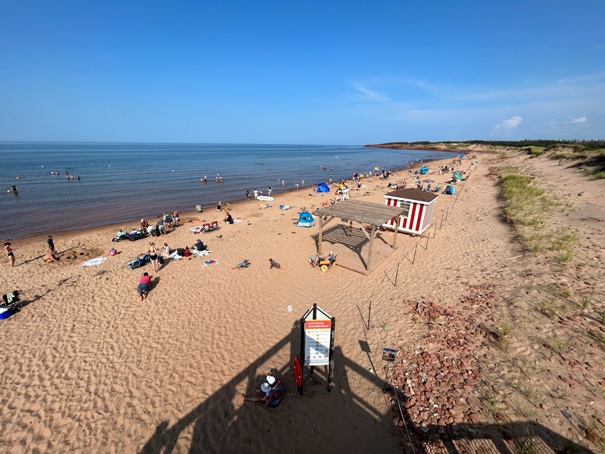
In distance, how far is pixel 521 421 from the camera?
543 centimetres

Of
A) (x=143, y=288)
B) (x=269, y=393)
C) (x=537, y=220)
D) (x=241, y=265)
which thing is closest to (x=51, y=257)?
(x=143, y=288)

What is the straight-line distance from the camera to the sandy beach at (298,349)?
5.80 m

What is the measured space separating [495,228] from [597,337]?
39.8 feet

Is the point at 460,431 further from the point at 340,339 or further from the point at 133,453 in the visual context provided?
the point at 133,453

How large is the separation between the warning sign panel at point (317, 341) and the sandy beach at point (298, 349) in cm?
102

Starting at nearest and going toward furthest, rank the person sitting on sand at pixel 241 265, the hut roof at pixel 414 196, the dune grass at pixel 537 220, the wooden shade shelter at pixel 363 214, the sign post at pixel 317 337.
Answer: the sign post at pixel 317 337 < the wooden shade shelter at pixel 363 214 < the dune grass at pixel 537 220 < the person sitting on sand at pixel 241 265 < the hut roof at pixel 414 196

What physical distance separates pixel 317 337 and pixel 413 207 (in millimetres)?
12988

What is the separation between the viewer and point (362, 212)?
13.5 meters

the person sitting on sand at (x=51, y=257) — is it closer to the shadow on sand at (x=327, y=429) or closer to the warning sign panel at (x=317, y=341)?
the shadow on sand at (x=327, y=429)

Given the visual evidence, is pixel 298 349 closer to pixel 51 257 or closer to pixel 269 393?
pixel 269 393

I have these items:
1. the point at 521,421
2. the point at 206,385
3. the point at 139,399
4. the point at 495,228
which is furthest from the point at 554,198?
the point at 139,399

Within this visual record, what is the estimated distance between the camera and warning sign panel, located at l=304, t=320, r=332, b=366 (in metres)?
6.26

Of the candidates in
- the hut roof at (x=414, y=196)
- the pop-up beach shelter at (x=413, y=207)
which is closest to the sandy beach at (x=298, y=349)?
the pop-up beach shelter at (x=413, y=207)

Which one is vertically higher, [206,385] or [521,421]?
[521,421]
